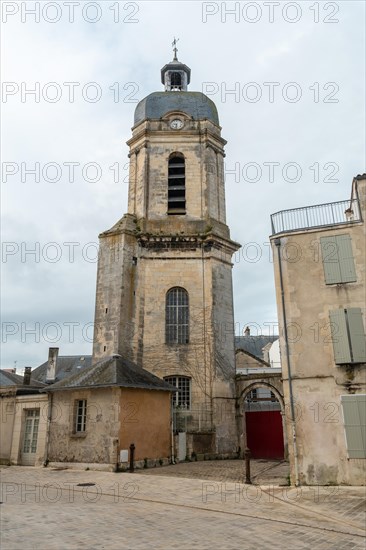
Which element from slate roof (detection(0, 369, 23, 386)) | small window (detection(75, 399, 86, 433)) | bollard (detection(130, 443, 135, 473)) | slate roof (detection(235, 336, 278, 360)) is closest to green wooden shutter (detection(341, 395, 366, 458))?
bollard (detection(130, 443, 135, 473))

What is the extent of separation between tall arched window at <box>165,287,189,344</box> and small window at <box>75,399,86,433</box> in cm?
569

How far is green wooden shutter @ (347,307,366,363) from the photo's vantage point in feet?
34.7

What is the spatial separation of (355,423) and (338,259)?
13.2 feet

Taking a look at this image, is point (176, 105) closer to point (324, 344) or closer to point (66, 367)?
point (324, 344)

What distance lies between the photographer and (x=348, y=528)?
648 centimetres

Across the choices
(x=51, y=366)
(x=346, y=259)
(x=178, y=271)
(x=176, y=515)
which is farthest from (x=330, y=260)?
(x=51, y=366)

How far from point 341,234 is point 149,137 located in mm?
14304

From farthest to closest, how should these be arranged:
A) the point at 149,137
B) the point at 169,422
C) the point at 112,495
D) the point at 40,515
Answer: the point at 149,137, the point at 169,422, the point at 112,495, the point at 40,515

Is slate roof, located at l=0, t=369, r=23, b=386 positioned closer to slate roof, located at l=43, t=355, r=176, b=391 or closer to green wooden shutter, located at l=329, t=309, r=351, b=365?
slate roof, located at l=43, t=355, r=176, b=391

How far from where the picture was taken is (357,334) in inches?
423

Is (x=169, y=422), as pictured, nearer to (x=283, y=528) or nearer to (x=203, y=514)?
(x=203, y=514)

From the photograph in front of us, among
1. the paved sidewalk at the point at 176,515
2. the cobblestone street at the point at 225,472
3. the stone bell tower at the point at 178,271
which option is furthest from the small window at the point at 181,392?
the paved sidewalk at the point at 176,515

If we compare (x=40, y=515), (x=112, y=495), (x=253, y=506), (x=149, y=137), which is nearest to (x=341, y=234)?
(x=253, y=506)

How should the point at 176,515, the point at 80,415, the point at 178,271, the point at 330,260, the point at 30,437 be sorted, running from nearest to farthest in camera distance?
the point at 176,515 → the point at 330,260 → the point at 80,415 → the point at 30,437 → the point at 178,271
